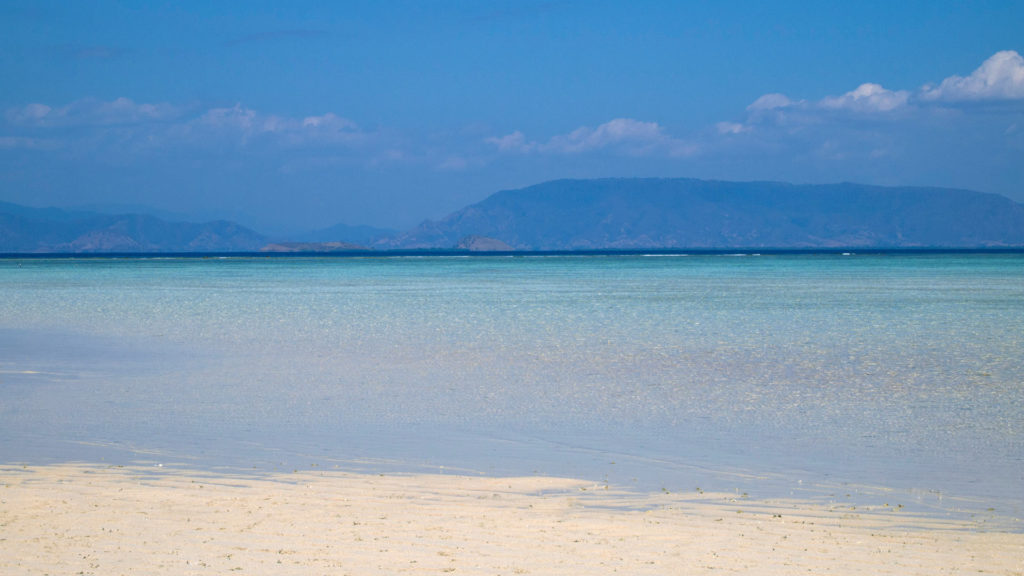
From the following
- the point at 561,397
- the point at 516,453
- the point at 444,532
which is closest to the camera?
the point at 444,532

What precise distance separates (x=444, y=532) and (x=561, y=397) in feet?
21.5

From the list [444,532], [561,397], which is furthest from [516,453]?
[561,397]

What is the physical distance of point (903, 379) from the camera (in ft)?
46.9

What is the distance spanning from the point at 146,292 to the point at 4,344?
23.2 m

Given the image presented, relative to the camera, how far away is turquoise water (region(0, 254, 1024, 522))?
28.7ft

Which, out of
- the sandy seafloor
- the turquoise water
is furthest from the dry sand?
the turquoise water

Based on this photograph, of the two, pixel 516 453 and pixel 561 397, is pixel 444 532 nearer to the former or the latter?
pixel 516 453

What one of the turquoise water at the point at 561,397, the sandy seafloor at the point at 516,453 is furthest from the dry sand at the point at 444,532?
the turquoise water at the point at 561,397

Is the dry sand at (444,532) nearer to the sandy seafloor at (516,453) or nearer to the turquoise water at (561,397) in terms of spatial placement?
the sandy seafloor at (516,453)

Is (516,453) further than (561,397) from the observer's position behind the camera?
No

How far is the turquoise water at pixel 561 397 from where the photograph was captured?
8734mm

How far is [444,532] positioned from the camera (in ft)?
20.7

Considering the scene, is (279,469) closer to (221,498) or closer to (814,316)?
(221,498)

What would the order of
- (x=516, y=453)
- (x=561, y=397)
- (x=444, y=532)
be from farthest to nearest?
(x=561, y=397), (x=516, y=453), (x=444, y=532)
